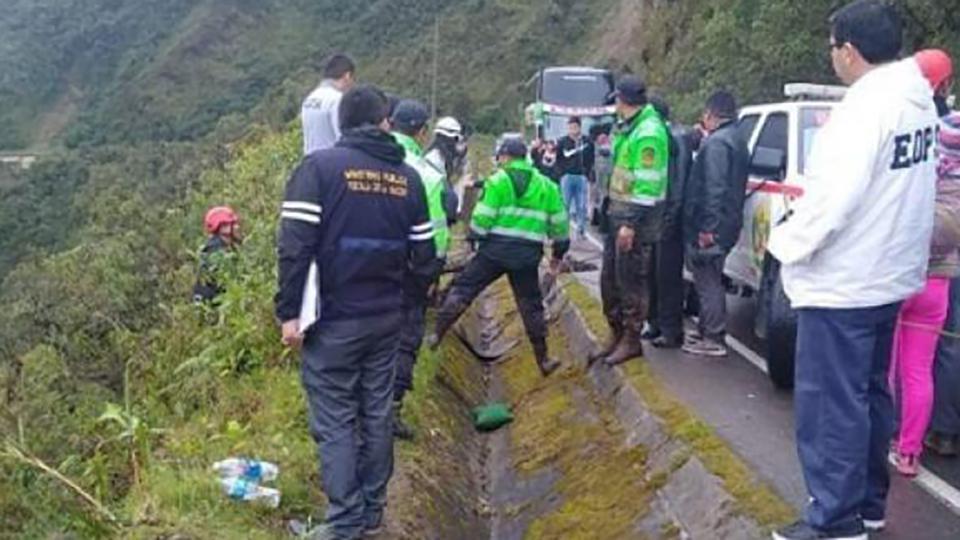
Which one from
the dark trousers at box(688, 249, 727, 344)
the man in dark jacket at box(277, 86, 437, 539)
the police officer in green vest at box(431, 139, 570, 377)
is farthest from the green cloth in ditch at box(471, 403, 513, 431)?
the man in dark jacket at box(277, 86, 437, 539)

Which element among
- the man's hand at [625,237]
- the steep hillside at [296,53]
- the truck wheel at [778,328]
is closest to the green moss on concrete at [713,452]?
the truck wheel at [778,328]

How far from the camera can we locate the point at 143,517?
4.86 meters

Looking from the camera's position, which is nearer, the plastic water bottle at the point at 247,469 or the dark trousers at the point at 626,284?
the plastic water bottle at the point at 247,469

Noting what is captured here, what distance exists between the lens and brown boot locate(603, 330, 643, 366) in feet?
27.1

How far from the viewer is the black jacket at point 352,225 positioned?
16.0 feet

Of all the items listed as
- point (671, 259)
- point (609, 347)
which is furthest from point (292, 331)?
point (671, 259)

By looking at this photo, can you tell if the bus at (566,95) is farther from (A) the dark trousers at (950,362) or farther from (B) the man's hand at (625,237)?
(A) the dark trousers at (950,362)

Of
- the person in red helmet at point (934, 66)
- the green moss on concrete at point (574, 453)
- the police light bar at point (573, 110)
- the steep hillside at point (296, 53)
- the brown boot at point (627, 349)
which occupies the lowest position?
the steep hillside at point (296, 53)

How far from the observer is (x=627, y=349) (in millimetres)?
8266

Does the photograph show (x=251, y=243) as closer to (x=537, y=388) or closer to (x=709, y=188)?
(x=537, y=388)

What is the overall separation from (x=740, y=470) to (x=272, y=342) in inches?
128

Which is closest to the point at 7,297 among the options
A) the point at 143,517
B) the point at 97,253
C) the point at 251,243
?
the point at 97,253

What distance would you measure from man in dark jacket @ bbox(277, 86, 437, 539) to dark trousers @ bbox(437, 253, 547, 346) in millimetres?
2835

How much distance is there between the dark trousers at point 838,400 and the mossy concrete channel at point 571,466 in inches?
29.7
